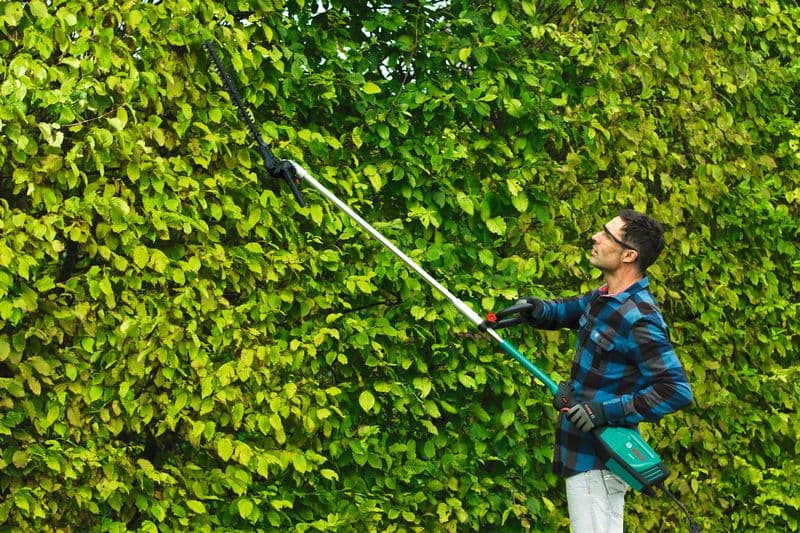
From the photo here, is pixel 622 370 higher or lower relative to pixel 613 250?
lower

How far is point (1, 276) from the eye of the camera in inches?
154

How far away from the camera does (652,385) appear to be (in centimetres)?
394

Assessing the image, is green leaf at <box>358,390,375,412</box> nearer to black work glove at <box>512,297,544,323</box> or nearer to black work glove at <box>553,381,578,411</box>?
black work glove at <box>512,297,544,323</box>

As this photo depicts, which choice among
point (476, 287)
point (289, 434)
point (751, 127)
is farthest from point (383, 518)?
point (751, 127)

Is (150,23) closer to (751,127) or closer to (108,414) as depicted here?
(108,414)

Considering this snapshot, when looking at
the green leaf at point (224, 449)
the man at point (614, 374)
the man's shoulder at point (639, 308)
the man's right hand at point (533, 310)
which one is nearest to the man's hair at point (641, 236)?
the man at point (614, 374)

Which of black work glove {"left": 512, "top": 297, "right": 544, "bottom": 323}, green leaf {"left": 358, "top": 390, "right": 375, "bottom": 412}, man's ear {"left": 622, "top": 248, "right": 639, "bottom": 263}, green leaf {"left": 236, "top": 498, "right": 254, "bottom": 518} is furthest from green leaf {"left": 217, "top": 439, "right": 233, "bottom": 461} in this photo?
man's ear {"left": 622, "top": 248, "right": 639, "bottom": 263}

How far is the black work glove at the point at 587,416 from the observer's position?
392 cm

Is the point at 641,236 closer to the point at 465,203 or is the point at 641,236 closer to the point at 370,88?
the point at 465,203

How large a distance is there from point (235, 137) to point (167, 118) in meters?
0.27

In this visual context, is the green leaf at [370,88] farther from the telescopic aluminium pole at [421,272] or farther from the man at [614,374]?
the man at [614,374]

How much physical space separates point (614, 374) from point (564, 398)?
19 centimetres

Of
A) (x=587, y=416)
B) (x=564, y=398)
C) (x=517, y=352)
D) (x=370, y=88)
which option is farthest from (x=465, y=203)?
(x=587, y=416)

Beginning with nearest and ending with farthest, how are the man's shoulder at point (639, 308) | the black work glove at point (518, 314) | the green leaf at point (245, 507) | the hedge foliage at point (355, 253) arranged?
1. the man's shoulder at point (639, 308)
2. the hedge foliage at point (355, 253)
3. the green leaf at point (245, 507)
4. the black work glove at point (518, 314)
